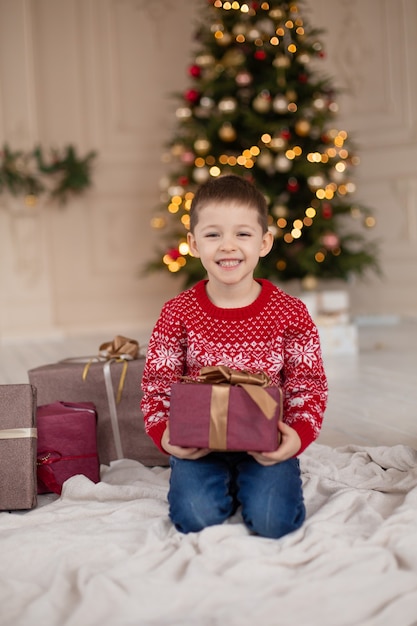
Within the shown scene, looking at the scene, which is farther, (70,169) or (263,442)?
(70,169)

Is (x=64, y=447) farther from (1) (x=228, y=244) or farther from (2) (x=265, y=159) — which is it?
(2) (x=265, y=159)

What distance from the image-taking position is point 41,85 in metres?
5.73

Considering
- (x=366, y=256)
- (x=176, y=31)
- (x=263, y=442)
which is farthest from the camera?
(x=176, y=31)

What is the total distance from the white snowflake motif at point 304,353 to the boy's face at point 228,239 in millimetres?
204

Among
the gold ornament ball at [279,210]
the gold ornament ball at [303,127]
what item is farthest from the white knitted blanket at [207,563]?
the gold ornament ball at [303,127]

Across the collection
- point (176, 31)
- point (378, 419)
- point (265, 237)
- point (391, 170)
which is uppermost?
point (176, 31)

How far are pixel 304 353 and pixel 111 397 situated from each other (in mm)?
697

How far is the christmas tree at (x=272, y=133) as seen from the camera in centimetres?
471

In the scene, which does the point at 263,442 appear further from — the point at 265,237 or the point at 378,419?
the point at 378,419

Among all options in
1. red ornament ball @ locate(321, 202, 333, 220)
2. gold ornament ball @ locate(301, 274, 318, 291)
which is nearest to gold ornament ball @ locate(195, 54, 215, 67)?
red ornament ball @ locate(321, 202, 333, 220)

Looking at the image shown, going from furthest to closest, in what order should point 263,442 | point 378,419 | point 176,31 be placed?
point 176,31 < point 378,419 < point 263,442

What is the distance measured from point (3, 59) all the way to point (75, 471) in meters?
4.31

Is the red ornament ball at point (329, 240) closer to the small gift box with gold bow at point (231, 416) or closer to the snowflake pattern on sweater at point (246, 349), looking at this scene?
the snowflake pattern on sweater at point (246, 349)

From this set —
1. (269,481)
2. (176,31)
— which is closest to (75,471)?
(269,481)
